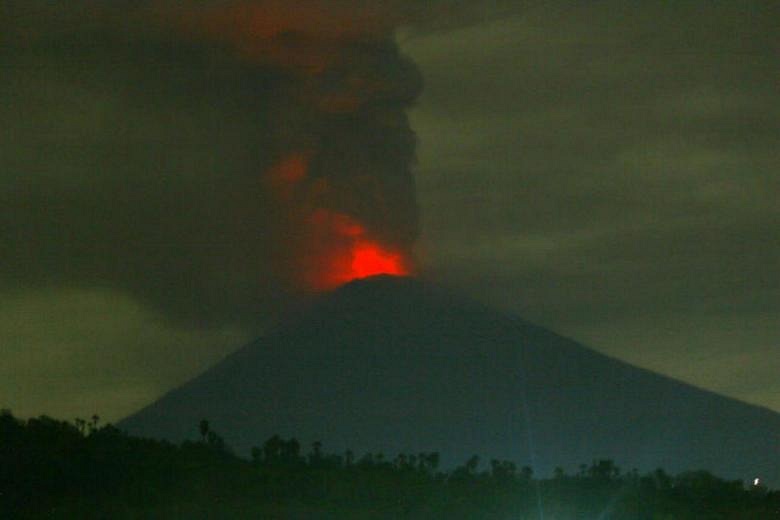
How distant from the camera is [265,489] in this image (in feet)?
167

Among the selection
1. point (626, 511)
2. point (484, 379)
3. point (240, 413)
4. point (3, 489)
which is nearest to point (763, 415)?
point (484, 379)

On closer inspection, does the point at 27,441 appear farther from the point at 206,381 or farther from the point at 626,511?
the point at 206,381

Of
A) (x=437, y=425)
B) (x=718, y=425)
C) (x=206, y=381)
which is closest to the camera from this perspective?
(x=437, y=425)

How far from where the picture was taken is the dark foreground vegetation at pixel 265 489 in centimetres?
4684

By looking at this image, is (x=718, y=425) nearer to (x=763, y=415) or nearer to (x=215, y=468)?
(x=763, y=415)

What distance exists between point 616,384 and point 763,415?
1270 cm

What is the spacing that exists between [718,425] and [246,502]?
307 feet

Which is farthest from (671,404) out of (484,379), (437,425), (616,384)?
(437,425)

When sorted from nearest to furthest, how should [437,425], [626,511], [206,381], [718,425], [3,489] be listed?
[3,489], [626,511], [437,425], [718,425], [206,381]

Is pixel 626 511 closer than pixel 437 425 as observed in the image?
Yes

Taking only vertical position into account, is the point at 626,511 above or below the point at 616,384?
below

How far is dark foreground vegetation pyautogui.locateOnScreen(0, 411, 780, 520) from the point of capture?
46.8 metres

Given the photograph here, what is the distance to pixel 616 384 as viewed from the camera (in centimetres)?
14125

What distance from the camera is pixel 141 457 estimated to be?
172 ft
